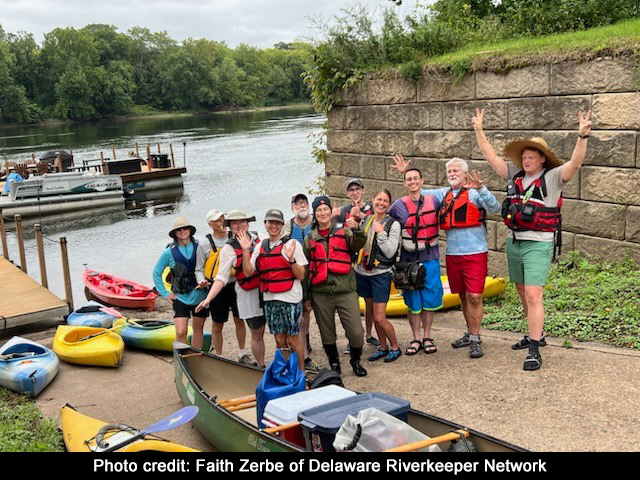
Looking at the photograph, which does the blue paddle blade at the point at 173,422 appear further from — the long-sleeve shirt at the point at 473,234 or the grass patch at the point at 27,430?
the long-sleeve shirt at the point at 473,234

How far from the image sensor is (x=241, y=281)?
6539mm

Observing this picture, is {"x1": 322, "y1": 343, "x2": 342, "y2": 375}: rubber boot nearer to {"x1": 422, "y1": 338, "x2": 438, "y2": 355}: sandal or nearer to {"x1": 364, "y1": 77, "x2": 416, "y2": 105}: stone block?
{"x1": 422, "y1": 338, "x2": 438, "y2": 355}: sandal

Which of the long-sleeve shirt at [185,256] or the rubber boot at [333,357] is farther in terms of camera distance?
the long-sleeve shirt at [185,256]

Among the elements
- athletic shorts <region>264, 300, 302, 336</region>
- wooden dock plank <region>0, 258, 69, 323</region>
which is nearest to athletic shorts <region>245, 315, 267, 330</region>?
athletic shorts <region>264, 300, 302, 336</region>

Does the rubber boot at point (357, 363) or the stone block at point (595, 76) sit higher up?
the stone block at point (595, 76)

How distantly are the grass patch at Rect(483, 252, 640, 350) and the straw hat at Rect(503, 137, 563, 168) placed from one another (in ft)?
5.59

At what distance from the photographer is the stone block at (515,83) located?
26.2 ft

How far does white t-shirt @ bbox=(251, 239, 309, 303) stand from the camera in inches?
238

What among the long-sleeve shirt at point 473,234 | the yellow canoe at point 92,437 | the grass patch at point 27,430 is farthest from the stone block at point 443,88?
the grass patch at point 27,430

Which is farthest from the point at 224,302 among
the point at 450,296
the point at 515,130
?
Answer: the point at 515,130

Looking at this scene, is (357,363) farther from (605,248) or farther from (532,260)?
(605,248)

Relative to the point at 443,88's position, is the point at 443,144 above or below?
below

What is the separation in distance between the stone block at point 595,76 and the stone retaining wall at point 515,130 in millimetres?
11

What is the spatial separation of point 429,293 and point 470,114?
3.34 m
